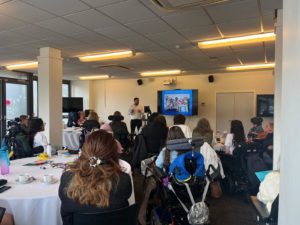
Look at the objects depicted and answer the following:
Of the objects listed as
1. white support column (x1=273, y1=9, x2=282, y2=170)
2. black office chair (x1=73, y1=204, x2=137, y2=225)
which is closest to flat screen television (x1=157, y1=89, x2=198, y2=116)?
white support column (x1=273, y1=9, x2=282, y2=170)

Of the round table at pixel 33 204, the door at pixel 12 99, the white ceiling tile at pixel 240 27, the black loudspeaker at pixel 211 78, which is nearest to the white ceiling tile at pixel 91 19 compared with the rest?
the white ceiling tile at pixel 240 27

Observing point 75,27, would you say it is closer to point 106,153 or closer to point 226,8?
point 226,8

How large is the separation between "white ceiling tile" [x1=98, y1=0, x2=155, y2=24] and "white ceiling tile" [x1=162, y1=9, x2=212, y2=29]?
32 centimetres

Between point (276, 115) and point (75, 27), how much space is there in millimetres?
3242

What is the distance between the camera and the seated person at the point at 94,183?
149 centimetres

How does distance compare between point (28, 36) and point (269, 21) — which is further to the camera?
point (28, 36)

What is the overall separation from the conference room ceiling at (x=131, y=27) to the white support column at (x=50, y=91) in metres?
0.27

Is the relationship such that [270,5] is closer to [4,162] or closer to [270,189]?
[270,189]

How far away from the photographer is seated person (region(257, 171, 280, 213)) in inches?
74.2

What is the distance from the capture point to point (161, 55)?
5809 mm

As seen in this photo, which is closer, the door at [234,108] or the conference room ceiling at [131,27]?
the conference room ceiling at [131,27]

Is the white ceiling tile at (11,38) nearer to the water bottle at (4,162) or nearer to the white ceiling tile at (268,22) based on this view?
the water bottle at (4,162)

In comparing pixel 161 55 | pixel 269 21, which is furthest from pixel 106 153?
pixel 161 55

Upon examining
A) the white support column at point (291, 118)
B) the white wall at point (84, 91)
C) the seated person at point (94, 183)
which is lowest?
the seated person at point (94, 183)
